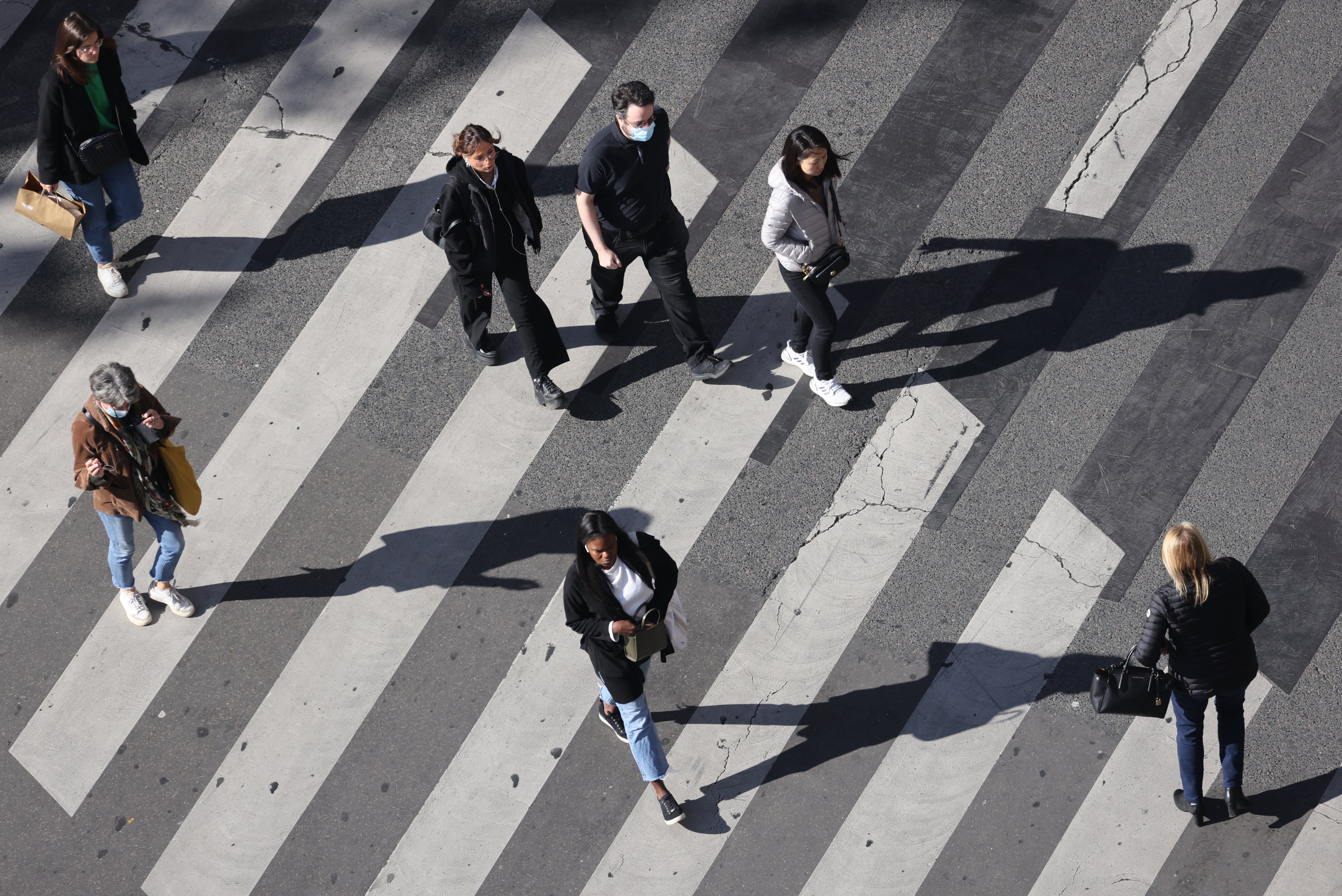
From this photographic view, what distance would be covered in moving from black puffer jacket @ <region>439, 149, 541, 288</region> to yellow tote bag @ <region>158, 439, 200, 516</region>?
1815mm

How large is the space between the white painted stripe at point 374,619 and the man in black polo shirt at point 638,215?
68cm

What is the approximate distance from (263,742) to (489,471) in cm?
210

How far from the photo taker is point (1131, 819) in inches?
238

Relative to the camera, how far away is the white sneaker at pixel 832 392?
21.5 feet

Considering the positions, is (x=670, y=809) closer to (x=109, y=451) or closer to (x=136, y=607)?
(x=136, y=607)

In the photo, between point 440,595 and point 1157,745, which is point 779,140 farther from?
point 1157,745

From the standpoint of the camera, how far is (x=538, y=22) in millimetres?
7355

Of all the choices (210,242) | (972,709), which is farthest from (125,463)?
(972,709)

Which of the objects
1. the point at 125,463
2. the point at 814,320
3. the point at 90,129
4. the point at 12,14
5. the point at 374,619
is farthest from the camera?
the point at 12,14

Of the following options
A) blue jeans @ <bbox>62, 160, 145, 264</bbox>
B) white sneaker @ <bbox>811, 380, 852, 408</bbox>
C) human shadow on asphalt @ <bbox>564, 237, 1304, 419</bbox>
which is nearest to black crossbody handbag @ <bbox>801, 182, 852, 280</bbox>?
white sneaker @ <bbox>811, 380, 852, 408</bbox>

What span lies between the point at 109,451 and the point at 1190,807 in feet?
20.4

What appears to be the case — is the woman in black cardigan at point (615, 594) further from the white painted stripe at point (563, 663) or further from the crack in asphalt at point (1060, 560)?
the crack in asphalt at point (1060, 560)

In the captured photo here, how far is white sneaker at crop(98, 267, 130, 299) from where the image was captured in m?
6.95

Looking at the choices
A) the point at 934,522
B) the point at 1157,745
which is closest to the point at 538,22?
the point at 934,522
